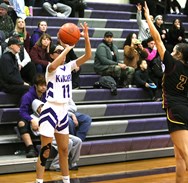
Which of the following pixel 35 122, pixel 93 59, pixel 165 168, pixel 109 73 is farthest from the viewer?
pixel 93 59

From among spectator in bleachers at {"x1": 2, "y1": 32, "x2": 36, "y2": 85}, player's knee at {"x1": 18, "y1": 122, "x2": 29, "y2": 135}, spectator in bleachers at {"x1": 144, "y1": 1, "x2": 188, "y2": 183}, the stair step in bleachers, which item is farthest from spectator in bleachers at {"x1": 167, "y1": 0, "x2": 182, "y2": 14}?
spectator in bleachers at {"x1": 144, "y1": 1, "x2": 188, "y2": 183}

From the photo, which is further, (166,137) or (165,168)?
(166,137)

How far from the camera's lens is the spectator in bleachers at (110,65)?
27.0 ft

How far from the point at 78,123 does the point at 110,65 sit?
1717 mm

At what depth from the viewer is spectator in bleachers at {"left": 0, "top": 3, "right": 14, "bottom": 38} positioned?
26.0ft

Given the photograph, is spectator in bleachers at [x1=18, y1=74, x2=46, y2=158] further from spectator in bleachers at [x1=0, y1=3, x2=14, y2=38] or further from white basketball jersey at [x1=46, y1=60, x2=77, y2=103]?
spectator in bleachers at [x1=0, y1=3, x2=14, y2=38]

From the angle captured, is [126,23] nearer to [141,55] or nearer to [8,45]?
[141,55]

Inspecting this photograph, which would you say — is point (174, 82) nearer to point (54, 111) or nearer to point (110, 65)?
point (54, 111)

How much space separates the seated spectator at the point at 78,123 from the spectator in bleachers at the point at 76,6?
12.0ft

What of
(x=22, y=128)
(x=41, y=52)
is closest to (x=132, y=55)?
(x=41, y=52)

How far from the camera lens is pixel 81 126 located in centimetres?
685

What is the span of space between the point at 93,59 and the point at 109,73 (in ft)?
3.36

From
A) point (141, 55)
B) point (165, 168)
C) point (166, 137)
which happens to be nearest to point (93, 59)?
point (141, 55)

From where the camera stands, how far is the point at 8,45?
22.6 feet
